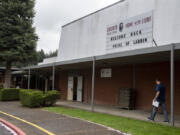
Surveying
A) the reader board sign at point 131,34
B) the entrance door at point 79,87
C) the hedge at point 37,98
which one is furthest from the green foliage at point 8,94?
the reader board sign at point 131,34

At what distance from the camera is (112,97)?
14680mm

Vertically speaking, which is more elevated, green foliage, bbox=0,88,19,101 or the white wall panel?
the white wall panel

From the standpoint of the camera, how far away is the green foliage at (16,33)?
816 inches

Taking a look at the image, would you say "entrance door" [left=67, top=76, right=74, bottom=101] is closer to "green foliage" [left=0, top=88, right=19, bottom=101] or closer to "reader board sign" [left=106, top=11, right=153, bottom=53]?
"green foliage" [left=0, top=88, right=19, bottom=101]

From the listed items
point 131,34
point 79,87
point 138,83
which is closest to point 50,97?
point 79,87

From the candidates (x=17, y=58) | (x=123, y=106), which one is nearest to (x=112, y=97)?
(x=123, y=106)

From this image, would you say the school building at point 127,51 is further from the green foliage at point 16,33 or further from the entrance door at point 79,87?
the green foliage at point 16,33

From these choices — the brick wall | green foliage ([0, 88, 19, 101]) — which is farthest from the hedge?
green foliage ([0, 88, 19, 101])

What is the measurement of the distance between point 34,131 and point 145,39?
298 inches

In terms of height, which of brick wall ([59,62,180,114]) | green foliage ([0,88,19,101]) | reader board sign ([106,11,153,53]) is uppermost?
reader board sign ([106,11,153,53])

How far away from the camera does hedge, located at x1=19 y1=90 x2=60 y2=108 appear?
13.0 m

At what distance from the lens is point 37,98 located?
1308cm

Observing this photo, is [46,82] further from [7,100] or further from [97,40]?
[97,40]

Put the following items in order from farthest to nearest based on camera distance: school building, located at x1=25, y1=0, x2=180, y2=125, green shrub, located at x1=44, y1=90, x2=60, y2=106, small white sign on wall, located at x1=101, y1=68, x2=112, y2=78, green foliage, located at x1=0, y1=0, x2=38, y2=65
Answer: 1. green foliage, located at x1=0, y1=0, x2=38, y2=65
2. small white sign on wall, located at x1=101, y1=68, x2=112, y2=78
3. green shrub, located at x1=44, y1=90, x2=60, y2=106
4. school building, located at x1=25, y1=0, x2=180, y2=125
